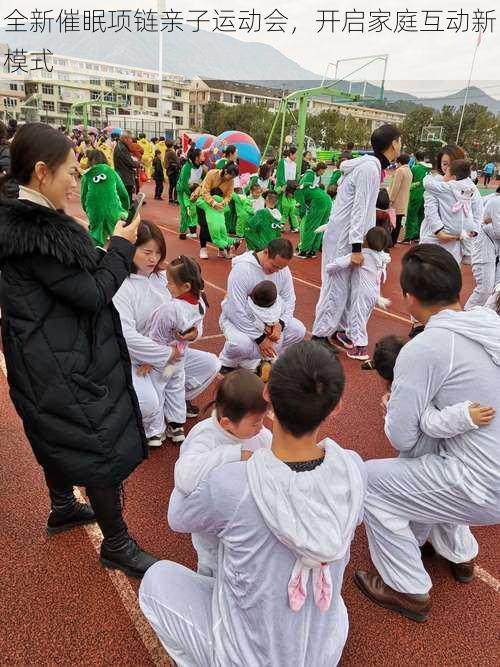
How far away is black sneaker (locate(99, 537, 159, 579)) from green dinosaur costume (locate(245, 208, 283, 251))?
5.61 meters

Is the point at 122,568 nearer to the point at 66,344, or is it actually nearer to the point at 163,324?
the point at 66,344

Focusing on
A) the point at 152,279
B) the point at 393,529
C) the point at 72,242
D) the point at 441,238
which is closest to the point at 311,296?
the point at 441,238

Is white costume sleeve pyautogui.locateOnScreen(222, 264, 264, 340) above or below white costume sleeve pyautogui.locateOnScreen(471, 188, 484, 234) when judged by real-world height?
below

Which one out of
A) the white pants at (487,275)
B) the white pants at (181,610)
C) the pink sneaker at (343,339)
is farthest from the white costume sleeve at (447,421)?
the white pants at (487,275)

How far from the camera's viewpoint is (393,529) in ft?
6.81

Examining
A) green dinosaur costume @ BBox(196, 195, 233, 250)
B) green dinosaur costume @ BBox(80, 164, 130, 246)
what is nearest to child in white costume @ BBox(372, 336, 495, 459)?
green dinosaur costume @ BBox(80, 164, 130, 246)

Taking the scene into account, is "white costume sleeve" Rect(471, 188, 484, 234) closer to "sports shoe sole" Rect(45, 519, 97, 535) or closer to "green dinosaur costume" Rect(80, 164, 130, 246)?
"green dinosaur costume" Rect(80, 164, 130, 246)

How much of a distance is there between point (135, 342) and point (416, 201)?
9.10 m

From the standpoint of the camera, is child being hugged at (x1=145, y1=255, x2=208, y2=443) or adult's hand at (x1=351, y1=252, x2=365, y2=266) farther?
adult's hand at (x1=351, y1=252, x2=365, y2=266)

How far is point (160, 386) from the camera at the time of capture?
3.08 m

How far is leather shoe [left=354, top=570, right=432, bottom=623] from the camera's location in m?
2.11

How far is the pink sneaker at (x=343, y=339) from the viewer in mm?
5095

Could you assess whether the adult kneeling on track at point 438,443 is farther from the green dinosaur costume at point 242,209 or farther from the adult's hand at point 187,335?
the green dinosaur costume at point 242,209

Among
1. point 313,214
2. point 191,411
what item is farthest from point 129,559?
point 313,214
